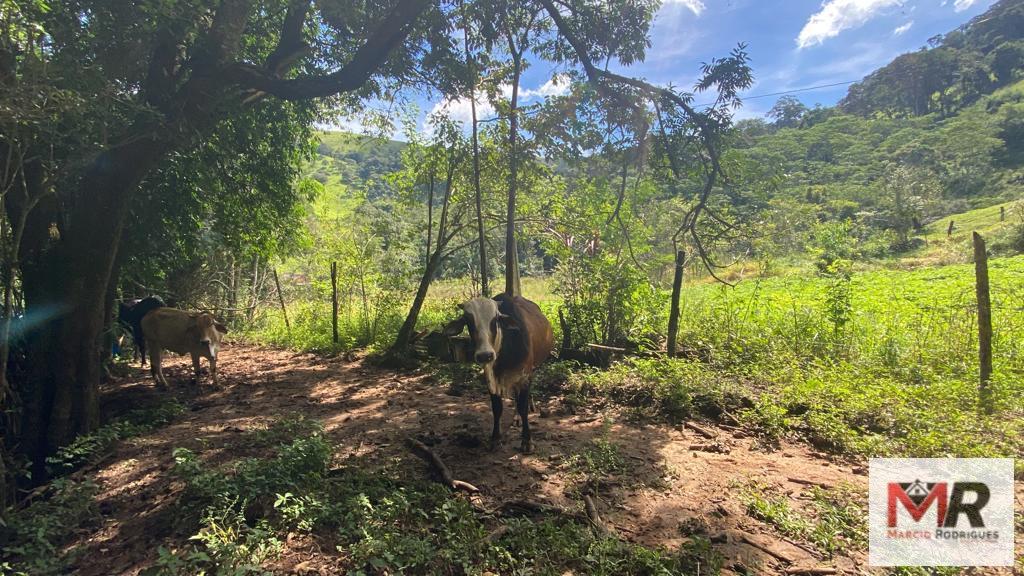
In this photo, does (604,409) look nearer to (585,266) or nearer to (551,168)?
(585,266)

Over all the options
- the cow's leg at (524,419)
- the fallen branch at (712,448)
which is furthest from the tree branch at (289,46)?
the fallen branch at (712,448)

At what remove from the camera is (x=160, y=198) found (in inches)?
256

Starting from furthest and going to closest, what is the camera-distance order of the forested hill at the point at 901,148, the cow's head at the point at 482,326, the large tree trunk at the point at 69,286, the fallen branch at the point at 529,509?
the forested hill at the point at 901,148
the large tree trunk at the point at 69,286
the cow's head at the point at 482,326
the fallen branch at the point at 529,509

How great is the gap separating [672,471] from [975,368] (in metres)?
4.56

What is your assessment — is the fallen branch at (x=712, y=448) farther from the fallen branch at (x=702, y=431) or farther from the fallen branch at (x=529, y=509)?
the fallen branch at (x=529, y=509)

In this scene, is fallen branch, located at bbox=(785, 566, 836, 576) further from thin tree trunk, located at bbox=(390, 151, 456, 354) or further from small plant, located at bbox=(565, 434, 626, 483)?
thin tree trunk, located at bbox=(390, 151, 456, 354)

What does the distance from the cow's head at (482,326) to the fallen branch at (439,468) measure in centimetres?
99

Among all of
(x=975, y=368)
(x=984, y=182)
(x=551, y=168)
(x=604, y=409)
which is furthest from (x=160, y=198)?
(x=984, y=182)

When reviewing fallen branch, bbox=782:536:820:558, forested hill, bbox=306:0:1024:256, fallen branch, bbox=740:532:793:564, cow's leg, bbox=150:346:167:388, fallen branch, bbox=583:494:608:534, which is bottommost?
fallen branch, bbox=782:536:820:558

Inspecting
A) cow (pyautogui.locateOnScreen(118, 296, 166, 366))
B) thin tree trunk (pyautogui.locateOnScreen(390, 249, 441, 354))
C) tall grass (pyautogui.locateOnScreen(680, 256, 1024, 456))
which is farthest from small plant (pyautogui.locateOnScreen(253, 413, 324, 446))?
tall grass (pyautogui.locateOnScreen(680, 256, 1024, 456))

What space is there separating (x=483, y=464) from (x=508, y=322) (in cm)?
137

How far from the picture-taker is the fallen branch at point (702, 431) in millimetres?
5074

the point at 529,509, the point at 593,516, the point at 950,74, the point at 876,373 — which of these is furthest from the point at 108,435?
the point at 950,74

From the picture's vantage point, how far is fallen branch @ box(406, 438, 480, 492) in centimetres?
394
